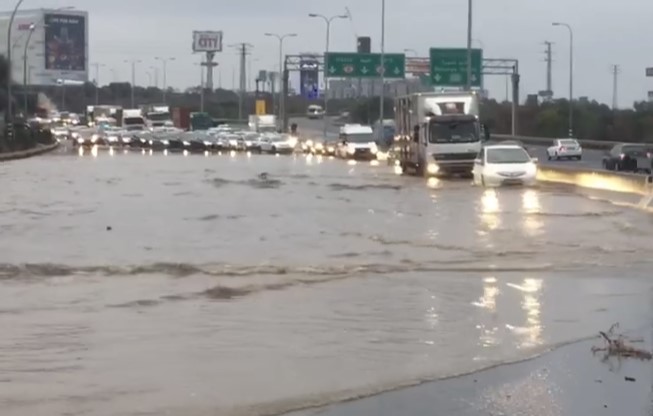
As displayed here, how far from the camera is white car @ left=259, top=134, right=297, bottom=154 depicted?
3819 inches

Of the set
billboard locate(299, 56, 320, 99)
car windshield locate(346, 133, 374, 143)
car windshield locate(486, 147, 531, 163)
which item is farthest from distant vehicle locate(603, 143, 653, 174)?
billboard locate(299, 56, 320, 99)

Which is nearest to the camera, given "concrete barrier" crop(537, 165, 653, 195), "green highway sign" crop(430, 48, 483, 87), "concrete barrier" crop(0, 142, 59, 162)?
"concrete barrier" crop(537, 165, 653, 195)

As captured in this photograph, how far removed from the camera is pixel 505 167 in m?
43.3

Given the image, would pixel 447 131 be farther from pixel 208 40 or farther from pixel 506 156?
pixel 208 40

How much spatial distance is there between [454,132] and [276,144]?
48.5 meters

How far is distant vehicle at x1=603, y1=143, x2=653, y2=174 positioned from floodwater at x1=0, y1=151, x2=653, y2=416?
25.4m

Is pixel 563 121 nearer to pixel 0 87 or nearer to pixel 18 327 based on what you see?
pixel 0 87

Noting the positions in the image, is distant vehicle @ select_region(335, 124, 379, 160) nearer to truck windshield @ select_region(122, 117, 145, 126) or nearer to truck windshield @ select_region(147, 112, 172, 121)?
truck windshield @ select_region(122, 117, 145, 126)

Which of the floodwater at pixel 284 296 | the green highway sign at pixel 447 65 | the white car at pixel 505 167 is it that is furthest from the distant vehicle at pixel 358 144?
the floodwater at pixel 284 296

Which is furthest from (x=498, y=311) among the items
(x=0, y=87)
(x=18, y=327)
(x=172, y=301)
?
(x=0, y=87)

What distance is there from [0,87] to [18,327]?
399 ft

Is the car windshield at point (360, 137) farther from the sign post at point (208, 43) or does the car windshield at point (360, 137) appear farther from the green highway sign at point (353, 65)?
the sign post at point (208, 43)

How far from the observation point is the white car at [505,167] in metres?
43.1

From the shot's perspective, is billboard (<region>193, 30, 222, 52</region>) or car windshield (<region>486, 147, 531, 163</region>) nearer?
car windshield (<region>486, 147, 531, 163</region>)
